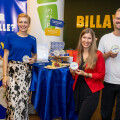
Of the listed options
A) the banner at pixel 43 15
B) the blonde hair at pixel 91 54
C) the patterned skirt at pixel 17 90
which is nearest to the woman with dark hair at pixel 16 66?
the patterned skirt at pixel 17 90

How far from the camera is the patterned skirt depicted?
208 centimetres

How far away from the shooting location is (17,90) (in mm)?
2100

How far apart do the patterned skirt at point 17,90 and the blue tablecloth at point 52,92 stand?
0.19m

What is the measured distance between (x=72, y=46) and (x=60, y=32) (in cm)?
461

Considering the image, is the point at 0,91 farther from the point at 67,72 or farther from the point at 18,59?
the point at 67,72

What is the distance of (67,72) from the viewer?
2.23 metres

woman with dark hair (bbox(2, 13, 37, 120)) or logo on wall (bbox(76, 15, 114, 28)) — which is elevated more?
logo on wall (bbox(76, 15, 114, 28))

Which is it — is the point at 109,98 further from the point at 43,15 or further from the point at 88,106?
the point at 43,15

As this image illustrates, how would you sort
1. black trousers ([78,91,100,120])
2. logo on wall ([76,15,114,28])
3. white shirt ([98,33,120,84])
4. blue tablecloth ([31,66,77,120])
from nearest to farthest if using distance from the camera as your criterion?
black trousers ([78,91,100,120]), white shirt ([98,33,120,84]), blue tablecloth ([31,66,77,120]), logo on wall ([76,15,114,28])

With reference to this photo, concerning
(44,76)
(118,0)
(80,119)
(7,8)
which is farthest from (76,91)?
(118,0)

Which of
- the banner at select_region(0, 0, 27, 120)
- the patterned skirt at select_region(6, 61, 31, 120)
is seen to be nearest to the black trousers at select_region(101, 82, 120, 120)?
the patterned skirt at select_region(6, 61, 31, 120)

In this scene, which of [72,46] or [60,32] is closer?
[60,32]

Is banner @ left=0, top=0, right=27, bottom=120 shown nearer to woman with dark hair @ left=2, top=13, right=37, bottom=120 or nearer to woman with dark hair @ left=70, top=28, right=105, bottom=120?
woman with dark hair @ left=2, top=13, right=37, bottom=120

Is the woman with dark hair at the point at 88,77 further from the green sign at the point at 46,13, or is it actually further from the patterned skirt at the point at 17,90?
the green sign at the point at 46,13
